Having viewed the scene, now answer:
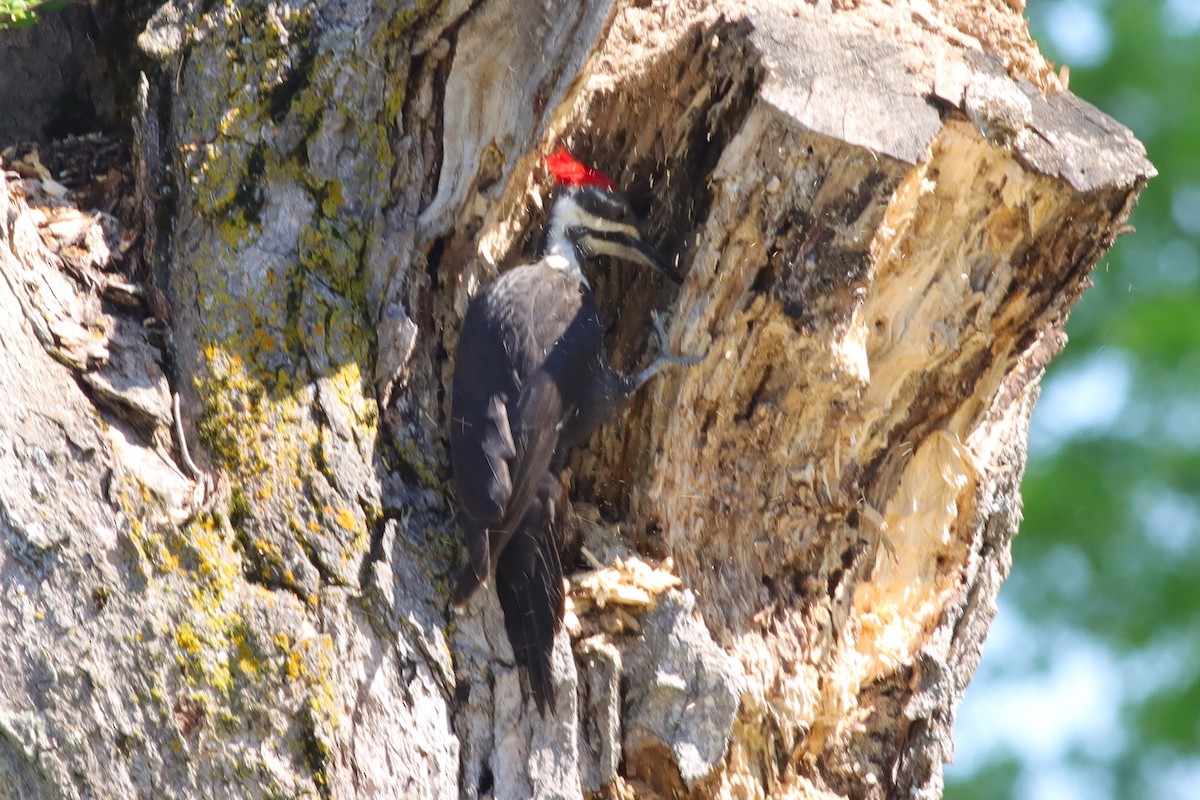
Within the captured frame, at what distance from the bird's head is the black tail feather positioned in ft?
2.72

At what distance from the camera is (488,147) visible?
9.50ft

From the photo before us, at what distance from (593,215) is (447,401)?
0.69m

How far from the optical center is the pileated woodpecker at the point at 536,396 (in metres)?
2.74

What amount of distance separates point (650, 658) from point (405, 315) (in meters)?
0.98

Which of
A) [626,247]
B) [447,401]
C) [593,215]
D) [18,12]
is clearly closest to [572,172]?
[593,215]

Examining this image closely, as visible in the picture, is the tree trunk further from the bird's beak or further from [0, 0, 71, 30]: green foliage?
[0, 0, 71, 30]: green foliage

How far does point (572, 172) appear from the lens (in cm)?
328

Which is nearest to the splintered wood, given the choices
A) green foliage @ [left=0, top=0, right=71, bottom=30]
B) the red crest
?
the red crest

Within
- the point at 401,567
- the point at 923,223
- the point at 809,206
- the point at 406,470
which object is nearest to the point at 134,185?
the point at 406,470

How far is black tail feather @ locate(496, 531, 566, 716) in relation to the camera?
265 cm

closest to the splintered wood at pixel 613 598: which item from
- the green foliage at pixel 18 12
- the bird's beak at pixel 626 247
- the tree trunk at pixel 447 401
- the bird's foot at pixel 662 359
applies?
the tree trunk at pixel 447 401

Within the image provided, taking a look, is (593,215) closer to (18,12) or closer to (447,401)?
(447,401)

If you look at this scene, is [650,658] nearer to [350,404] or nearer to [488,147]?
[350,404]

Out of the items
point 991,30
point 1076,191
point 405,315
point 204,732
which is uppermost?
point 991,30
